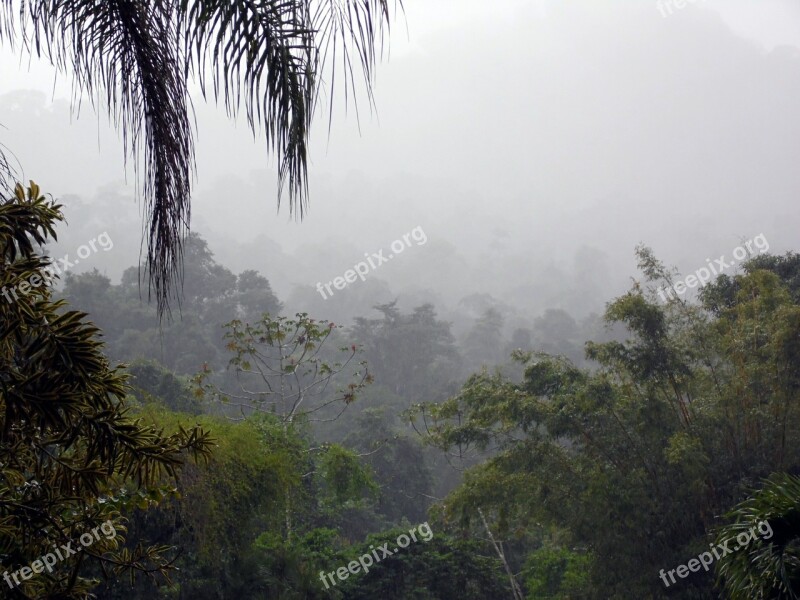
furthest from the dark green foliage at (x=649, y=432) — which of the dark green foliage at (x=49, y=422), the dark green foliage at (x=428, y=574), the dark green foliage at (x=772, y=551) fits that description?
the dark green foliage at (x=49, y=422)

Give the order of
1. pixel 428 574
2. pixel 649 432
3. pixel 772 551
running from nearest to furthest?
pixel 772 551, pixel 649 432, pixel 428 574

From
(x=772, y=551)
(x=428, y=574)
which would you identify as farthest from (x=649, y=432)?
(x=772, y=551)

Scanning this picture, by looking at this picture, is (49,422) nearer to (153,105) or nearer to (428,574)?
(153,105)

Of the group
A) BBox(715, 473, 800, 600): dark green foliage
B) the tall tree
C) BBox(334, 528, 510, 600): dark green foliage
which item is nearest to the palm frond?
the tall tree

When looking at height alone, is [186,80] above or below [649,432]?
above

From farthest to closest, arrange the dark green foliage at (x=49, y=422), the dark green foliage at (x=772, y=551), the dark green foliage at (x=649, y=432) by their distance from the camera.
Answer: the dark green foliage at (x=649, y=432) < the dark green foliage at (x=772, y=551) < the dark green foliage at (x=49, y=422)

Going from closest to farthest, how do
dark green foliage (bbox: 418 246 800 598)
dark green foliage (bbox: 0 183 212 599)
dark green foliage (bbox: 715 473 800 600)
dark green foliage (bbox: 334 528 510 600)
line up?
dark green foliage (bbox: 0 183 212 599) < dark green foliage (bbox: 715 473 800 600) < dark green foliage (bbox: 418 246 800 598) < dark green foliage (bbox: 334 528 510 600)

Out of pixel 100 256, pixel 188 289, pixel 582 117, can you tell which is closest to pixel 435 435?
pixel 188 289

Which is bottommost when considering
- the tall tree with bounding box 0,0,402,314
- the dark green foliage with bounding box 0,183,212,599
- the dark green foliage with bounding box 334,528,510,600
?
the dark green foliage with bounding box 334,528,510,600

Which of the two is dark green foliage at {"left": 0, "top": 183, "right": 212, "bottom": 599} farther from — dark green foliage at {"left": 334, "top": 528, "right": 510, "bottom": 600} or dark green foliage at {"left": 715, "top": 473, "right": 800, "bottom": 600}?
dark green foliage at {"left": 334, "top": 528, "right": 510, "bottom": 600}

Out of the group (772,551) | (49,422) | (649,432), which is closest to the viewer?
(49,422)

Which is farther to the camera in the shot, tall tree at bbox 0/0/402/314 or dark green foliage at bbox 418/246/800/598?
dark green foliage at bbox 418/246/800/598

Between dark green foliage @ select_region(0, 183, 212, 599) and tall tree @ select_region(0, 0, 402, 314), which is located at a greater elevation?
tall tree @ select_region(0, 0, 402, 314)

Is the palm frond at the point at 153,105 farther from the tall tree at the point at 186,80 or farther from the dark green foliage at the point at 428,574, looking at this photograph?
the dark green foliage at the point at 428,574
